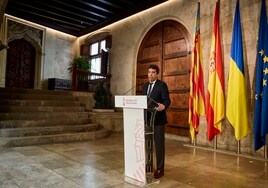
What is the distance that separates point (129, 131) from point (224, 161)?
208 cm

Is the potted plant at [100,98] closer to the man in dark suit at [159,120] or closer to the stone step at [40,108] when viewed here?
the stone step at [40,108]

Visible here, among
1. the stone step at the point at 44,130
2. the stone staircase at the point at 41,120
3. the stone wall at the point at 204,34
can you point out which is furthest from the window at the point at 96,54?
the stone step at the point at 44,130

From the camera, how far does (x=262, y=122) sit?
375 centimetres

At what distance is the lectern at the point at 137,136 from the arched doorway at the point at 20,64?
7.71 m

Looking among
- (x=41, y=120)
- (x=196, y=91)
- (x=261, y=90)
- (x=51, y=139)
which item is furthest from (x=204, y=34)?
(x=41, y=120)

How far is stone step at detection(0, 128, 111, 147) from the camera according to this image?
4.14m

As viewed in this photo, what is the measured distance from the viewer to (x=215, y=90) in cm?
451

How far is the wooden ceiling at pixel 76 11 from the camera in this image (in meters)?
7.11

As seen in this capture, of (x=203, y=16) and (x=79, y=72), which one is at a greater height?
(x=203, y=16)

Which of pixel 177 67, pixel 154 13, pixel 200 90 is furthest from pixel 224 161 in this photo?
pixel 154 13

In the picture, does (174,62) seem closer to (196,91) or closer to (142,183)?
(196,91)

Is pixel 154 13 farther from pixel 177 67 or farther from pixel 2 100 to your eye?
pixel 2 100

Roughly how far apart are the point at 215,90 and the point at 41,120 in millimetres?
3892

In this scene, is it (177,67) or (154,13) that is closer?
(177,67)
